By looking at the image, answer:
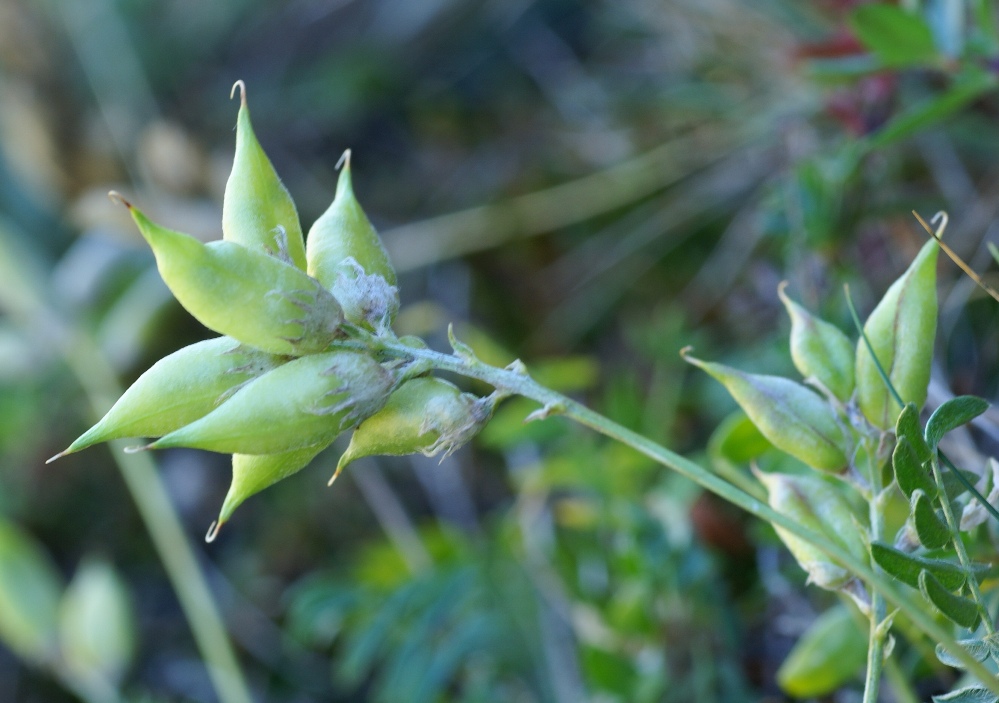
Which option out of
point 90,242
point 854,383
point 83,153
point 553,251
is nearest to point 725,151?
point 553,251

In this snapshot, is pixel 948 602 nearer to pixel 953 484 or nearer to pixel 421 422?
pixel 953 484

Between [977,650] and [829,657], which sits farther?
[829,657]

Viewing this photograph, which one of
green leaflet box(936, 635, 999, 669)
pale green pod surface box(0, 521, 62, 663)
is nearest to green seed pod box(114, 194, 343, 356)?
green leaflet box(936, 635, 999, 669)

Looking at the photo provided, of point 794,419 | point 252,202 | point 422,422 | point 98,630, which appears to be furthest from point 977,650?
point 98,630

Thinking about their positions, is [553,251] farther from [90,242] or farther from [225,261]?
[225,261]

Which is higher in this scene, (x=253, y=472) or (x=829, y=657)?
(x=253, y=472)

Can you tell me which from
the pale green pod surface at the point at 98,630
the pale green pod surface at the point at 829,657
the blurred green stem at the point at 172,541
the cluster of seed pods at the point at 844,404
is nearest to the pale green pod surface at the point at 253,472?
the cluster of seed pods at the point at 844,404
